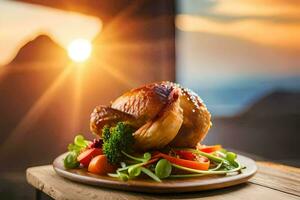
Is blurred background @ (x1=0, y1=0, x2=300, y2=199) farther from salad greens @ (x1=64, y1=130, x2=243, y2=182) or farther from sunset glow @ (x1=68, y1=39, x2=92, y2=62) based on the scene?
salad greens @ (x1=64, y1=130, x2=243, y2=182)

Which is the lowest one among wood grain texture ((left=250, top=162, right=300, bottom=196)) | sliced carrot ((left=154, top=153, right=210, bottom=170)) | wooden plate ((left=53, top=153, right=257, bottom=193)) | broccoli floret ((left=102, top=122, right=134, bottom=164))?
wood grain texture ((left=250, top=162, right=300, bottom=196))

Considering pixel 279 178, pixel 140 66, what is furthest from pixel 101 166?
pixel 140 66

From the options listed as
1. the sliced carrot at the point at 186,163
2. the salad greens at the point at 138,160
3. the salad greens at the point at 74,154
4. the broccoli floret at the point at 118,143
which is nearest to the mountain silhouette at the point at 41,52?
the salad greens at the point at 74,154

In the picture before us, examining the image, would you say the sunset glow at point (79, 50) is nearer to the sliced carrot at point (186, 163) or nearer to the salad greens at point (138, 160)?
the salad greens at point (138, 160)

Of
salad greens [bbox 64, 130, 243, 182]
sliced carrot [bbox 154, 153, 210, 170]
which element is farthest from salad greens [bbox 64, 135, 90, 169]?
sliced carrot [bbox 154, 153, 210, 170]

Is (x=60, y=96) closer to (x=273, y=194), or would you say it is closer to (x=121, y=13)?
(x=121, y=13)

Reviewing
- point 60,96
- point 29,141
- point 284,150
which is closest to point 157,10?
point 60,96
